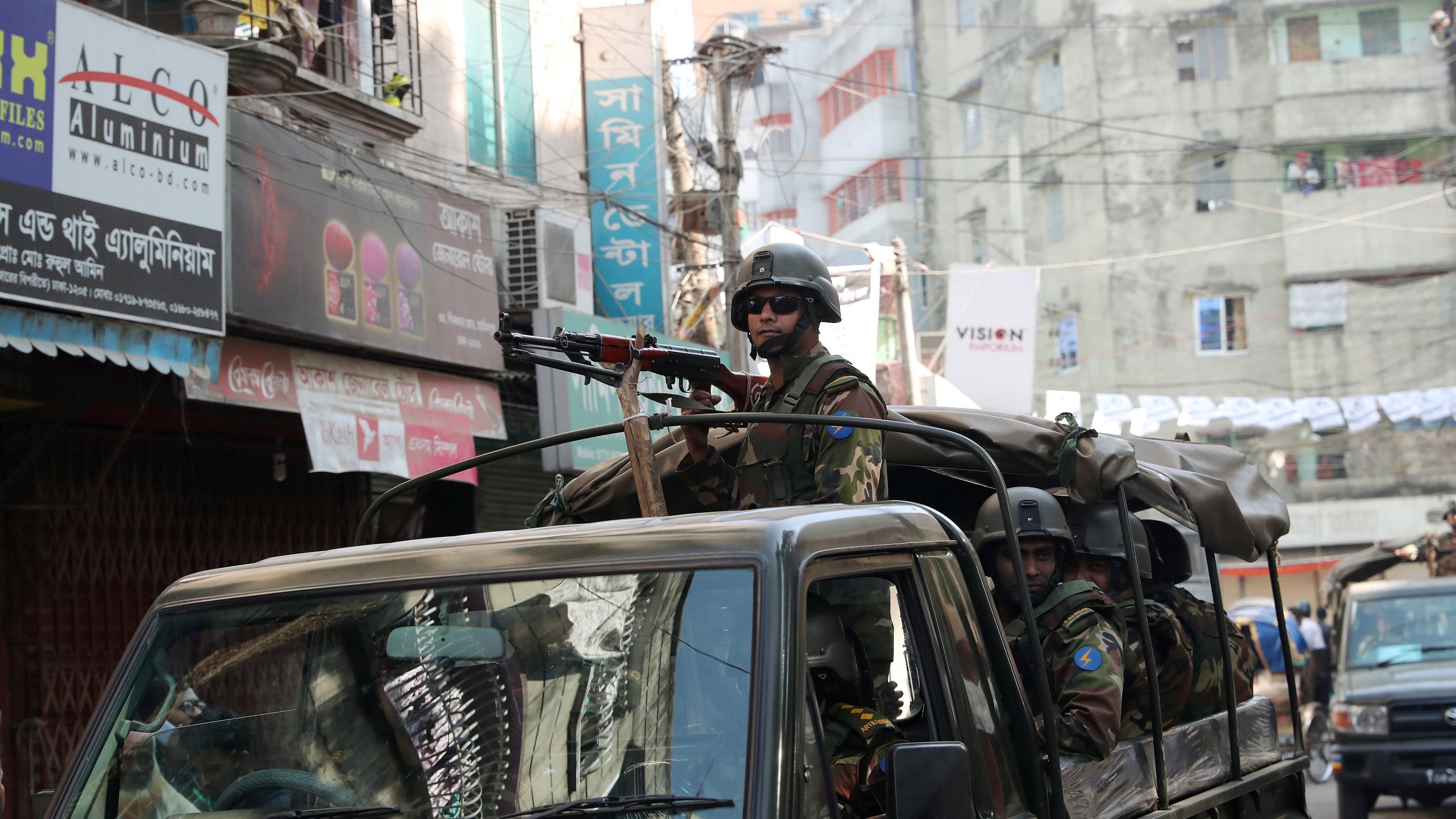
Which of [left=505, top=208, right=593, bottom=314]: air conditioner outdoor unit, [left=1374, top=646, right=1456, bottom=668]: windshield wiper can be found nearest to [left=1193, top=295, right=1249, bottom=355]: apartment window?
[left=505, top=208, right=593, bottom=314]: air conditioner outdoor unit

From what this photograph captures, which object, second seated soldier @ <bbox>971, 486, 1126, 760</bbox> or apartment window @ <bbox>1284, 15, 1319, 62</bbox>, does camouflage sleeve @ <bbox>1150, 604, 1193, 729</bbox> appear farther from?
apartment window @ <bbox>1284, 15, 1319, 62</bbox>

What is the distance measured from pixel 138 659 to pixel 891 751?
1539 mm

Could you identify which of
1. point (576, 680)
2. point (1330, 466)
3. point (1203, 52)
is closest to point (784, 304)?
point (576, 680)

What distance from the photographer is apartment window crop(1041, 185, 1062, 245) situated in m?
39.9

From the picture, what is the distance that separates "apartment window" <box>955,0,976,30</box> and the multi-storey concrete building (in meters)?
2.86

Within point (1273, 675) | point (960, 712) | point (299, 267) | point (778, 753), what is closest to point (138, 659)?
point (778, 753)

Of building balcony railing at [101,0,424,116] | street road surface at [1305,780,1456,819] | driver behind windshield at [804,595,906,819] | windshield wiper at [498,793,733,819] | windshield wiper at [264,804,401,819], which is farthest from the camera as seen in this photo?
street road surface at [1305,780,1456,819]

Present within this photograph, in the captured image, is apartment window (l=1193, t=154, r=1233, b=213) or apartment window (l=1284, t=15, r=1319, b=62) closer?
apartment window (l=1193, t=154, r=1233, b=213)

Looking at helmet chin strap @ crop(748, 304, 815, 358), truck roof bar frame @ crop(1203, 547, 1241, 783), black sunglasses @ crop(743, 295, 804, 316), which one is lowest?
truck roof bar frame @ crop(1203, 547, 1241, 783)

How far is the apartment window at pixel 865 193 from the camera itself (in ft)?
154

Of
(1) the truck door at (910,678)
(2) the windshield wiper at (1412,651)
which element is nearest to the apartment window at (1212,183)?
(2) the windshield wiper at (1412,651)

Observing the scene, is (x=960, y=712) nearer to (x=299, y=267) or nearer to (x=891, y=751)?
(x=891, y=751)

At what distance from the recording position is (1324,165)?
3734 cm

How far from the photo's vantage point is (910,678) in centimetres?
309
